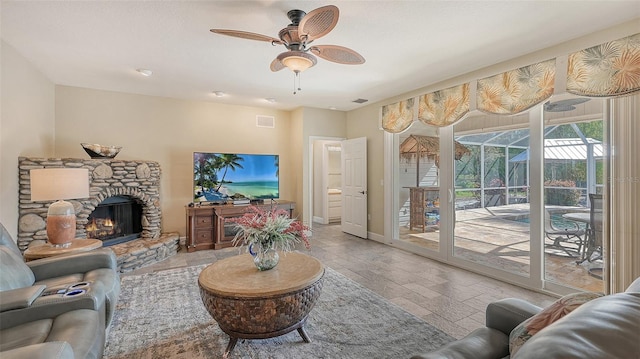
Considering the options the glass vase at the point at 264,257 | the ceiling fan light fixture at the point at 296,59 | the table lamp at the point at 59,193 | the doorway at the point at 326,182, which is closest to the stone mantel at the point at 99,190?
the table lamp at the point at 59,193

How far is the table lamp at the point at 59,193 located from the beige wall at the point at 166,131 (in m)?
2.24

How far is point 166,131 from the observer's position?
531 centimetres

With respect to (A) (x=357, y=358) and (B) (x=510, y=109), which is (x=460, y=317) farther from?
(B) (x=510, y=109)

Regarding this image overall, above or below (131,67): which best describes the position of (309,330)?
below

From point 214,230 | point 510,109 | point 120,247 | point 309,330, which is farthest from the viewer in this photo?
point 214,230

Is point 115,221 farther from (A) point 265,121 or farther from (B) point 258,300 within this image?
(B) point 258,300

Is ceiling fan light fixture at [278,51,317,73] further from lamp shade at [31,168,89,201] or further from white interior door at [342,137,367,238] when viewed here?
white interior door at [342,137,367,238]

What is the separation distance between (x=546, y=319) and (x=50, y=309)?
253 centimetres

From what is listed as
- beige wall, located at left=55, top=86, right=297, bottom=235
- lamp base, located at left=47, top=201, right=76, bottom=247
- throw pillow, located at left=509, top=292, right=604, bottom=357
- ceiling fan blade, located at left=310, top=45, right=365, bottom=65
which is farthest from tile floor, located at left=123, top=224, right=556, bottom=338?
ceiling fan blade, located at left=310, top=45, right=365, bottom=65

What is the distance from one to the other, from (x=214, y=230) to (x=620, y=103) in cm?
548

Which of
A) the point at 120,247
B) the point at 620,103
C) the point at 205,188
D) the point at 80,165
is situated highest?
the point at 620,103

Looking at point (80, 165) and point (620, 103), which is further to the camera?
point (80, 165)

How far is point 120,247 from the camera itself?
422 centimetres

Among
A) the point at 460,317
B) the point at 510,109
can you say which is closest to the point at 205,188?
the point at 460,317
